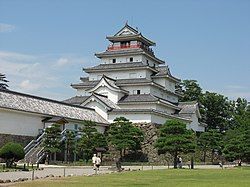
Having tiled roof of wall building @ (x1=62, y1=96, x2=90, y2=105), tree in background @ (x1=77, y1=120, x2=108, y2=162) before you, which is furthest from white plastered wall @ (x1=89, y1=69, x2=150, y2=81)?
tree in background @ (x1=77, y1=120, x2=108, y2=162)

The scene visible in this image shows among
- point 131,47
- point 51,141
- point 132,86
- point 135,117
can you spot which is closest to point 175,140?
point 51,141

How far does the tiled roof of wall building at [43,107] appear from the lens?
41938mm

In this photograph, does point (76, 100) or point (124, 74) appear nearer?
point (124, 74)

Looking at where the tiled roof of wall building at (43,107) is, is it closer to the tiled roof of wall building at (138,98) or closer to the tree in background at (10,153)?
the tiled roof of wall building at (138,98)

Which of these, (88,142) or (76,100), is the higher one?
(76,100)

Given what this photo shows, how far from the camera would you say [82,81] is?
213 ft

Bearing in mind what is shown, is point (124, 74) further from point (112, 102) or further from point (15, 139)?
point (15, 139)

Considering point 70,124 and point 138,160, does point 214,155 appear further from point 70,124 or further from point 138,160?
point 70,124

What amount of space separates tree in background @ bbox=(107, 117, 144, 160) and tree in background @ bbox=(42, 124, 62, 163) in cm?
773

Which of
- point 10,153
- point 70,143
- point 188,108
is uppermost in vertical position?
point 188,108

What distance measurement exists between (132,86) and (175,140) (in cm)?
1877

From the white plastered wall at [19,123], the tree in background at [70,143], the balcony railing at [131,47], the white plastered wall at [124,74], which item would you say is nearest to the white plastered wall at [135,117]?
the white plastered wall at [124,74]

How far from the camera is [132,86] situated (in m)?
58.4

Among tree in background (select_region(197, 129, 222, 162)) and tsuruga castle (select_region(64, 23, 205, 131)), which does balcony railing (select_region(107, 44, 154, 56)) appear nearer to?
tsuruga castle (select_region(64, 23, 205, 131))
